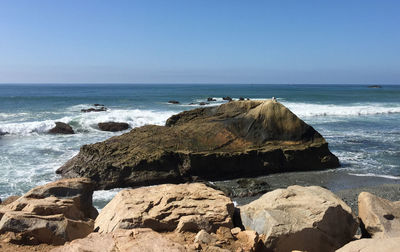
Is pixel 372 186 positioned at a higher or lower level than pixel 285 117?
lower

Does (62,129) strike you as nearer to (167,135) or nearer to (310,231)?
(167,135)

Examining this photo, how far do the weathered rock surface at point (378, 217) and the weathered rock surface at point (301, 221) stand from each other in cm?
38

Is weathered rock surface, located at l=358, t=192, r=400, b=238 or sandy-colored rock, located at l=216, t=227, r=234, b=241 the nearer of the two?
sandy-colored rock, located at l=216, t=227, r=234, b=241

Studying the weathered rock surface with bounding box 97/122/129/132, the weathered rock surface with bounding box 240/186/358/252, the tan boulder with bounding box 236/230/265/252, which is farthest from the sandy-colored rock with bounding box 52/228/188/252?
the weathered rock surface with bounding box 97/122/129/132

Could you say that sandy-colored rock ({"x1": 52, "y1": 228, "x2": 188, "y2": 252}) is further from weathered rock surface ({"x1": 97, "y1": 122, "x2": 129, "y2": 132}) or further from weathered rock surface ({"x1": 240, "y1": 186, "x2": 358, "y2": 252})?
weathered rock surface ({"x1": 97, "y1": 122, "x2": 129, "y2": 132})

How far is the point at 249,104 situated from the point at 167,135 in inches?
141

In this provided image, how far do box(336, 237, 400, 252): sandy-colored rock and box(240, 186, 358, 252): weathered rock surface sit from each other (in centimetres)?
100

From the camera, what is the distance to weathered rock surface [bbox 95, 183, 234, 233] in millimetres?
5078

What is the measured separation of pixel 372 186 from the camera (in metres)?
11.4

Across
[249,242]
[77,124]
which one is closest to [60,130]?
[77,124]

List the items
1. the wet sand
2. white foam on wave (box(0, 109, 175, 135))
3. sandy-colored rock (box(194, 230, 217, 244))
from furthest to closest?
white foam on wave (box(0, 109, 175, 135)) → the wet sand → sandy-colored rock (box(194, 230, 217, 244))

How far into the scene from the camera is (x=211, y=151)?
12453mm

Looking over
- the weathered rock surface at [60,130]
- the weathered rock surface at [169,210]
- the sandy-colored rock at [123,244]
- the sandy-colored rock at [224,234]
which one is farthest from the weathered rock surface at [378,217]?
the weathered rock surface at [60,130]

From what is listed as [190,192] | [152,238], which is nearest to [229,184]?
[190,192]
